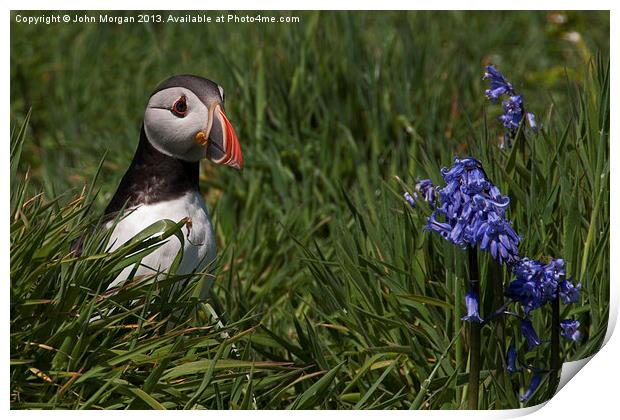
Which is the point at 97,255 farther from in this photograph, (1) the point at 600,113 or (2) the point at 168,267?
(1) the point at 600,113

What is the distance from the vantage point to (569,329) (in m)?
3.36

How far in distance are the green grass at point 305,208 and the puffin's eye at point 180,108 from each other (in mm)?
323

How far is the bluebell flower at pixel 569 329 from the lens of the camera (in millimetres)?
3355

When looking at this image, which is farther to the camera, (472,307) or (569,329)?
(569,329)

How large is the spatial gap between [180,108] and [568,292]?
1.14 m

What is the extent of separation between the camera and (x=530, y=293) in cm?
312

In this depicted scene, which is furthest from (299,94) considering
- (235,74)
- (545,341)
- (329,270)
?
(545,341)

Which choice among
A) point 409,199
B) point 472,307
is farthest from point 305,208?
point 472,307

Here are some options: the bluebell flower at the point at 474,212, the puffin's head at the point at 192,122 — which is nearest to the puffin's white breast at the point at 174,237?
the puffin's head at the point at 192,122

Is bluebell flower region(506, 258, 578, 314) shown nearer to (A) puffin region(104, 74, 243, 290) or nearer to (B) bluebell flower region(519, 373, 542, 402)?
(B) bluebell flower region(519, 373, 542, 402)

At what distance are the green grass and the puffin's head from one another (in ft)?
0.90

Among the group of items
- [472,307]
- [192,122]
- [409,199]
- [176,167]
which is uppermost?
[192,122]

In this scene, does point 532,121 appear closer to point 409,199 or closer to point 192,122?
point 409,199
